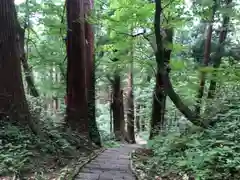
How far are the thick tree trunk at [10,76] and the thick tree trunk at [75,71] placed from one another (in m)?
3.14

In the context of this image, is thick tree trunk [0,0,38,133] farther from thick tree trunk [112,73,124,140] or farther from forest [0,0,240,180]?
thick tree trunk [112,73,124,140]

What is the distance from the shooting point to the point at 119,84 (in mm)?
16531

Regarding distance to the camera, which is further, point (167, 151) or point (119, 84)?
point (119, 84)

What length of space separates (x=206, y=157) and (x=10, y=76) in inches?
181

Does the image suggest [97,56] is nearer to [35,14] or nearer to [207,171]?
[35,14]

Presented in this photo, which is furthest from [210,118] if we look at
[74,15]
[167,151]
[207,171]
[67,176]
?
[74,15]

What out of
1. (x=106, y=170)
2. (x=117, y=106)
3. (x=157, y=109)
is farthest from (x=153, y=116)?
(x=117, y=106)

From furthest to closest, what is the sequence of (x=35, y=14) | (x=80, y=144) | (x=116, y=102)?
(x=116, y=102) < (x=35, y=14) < (x=80, y=144)

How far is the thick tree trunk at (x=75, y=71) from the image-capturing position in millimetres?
9531

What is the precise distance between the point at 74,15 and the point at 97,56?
22.6ft

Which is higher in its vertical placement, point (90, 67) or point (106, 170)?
point (90, 67)

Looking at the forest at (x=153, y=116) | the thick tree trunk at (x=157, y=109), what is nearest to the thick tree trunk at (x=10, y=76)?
the forest at (x=153, y=116)

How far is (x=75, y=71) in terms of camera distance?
31.5 ft

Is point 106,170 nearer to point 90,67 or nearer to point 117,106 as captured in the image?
point 90,67
